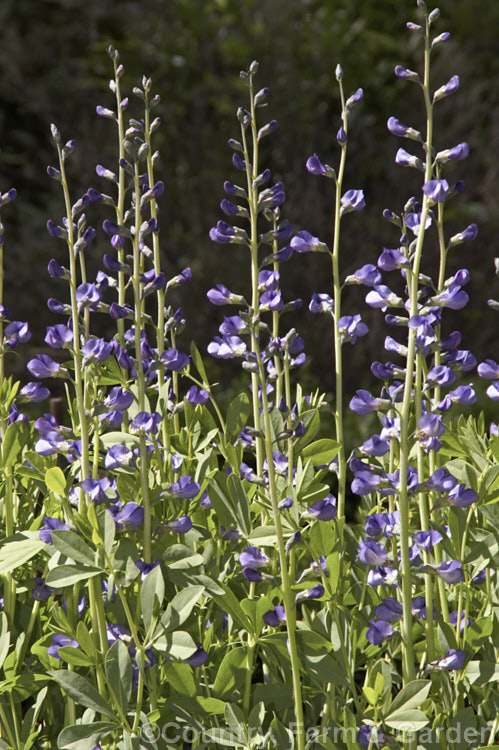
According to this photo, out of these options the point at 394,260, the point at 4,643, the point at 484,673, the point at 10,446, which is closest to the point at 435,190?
the point at 394,260

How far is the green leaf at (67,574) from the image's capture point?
1.18 metres

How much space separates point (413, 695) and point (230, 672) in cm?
27

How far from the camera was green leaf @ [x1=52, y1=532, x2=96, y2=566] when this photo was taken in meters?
1.18

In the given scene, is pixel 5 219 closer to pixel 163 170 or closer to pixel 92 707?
pixel 163 170

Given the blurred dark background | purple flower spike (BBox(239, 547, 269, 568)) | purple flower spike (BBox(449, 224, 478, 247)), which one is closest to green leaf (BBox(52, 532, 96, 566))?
purple flower spike (BBox(239, 547, 269, 568))

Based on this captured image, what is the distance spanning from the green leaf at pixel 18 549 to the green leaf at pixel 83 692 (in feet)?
0.57

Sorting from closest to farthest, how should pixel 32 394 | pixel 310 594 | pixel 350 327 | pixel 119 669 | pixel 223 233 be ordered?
pixel 119 669, pixel 310 594, pixel 223 233, pixel 350 327, pixel 32 394

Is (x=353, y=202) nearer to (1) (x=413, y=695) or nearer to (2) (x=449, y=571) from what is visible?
(2) (x=449, y=571)

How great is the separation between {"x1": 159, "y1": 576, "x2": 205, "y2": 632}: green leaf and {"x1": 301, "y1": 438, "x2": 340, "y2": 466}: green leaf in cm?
32

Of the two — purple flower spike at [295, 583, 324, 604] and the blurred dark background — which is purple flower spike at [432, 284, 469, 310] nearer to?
purple flower spike at [295, 583, 324, 604]

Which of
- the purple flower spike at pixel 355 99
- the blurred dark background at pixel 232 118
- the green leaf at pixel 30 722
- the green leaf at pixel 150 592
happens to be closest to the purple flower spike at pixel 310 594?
the green leaf at pixel 150 592

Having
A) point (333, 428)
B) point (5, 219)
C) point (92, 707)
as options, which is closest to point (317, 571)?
point (92, 707)

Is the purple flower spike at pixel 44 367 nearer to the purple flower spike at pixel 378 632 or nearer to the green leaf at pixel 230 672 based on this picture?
the green leaf at pixel 230 672

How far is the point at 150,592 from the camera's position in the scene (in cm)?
116
